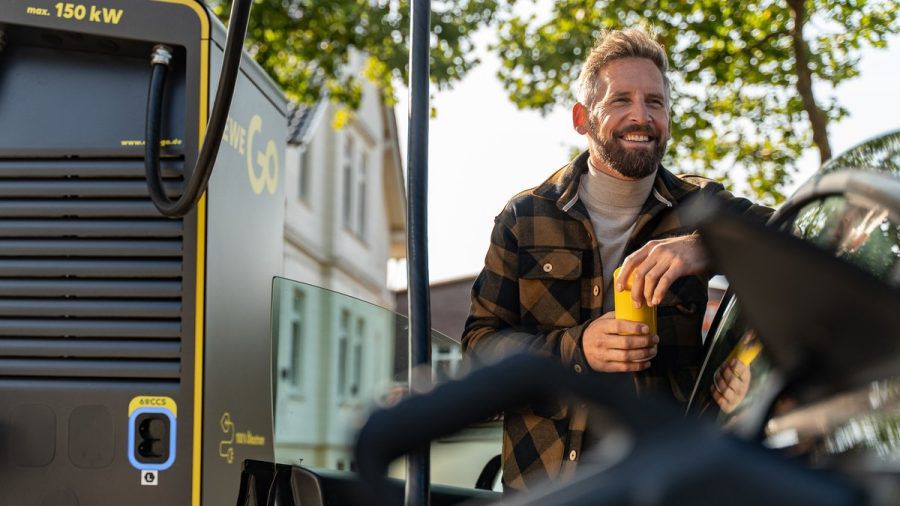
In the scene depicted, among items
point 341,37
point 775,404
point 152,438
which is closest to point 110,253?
point 152,438

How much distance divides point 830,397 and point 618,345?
4.84ft

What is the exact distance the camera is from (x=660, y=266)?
8.02 ft

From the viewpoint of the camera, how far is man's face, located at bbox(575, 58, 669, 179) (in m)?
3.07

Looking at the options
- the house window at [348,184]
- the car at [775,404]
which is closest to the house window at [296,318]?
the car at [775,404]

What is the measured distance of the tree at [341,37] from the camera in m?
13.8

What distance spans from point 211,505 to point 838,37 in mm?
10356

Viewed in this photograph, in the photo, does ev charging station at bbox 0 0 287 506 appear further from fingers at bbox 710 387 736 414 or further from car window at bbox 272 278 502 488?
fingers at bbox 710 387 736 414

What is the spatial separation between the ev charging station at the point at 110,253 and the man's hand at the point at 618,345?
1097 mm

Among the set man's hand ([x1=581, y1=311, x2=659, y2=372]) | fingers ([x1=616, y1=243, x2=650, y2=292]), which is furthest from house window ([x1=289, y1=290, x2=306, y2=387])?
fingers ([x1=616, y1=243, x2=650, y2=292])

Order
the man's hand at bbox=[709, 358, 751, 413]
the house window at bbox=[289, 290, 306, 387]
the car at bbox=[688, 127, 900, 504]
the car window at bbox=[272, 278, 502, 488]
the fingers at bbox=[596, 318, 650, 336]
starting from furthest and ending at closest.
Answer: the house window at bbox=[289, 290, 306, 387], the car window at bbox=[272, 278, 502, 488], the fingers at bbox=[596, 318, 650, 336], the man's hand at bbox=[709, 358, 751, 413], the car at bbox=[688, 127, 900, 504]

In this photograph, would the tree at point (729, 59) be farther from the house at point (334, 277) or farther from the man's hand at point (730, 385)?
the man's hand at point (730, 385)

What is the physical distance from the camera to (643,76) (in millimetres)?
3160

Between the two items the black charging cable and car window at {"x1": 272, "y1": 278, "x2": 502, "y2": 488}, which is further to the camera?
the black charging cable

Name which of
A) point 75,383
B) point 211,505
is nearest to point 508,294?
point 211,505
